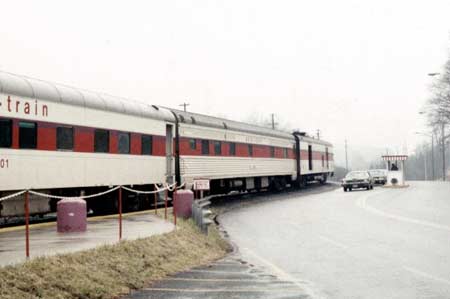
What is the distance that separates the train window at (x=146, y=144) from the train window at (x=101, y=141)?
2.81 meters

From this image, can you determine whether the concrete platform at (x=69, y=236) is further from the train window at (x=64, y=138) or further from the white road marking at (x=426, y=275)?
the white road marking at (x=426, y=275)

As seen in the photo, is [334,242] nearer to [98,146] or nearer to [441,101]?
[98,146]

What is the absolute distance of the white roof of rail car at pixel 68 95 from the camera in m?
15.5

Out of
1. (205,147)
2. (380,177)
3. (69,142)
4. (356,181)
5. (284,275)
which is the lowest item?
(284,275)

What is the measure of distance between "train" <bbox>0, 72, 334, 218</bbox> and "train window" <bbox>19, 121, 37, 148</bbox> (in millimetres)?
25

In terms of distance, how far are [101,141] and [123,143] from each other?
1.62 meters

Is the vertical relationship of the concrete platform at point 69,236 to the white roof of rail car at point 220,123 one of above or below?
below

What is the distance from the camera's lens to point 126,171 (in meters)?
21.0

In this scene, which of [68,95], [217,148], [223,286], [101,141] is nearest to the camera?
[223,286]

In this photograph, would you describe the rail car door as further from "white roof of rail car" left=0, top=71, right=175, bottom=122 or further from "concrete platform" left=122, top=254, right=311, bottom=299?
"concrete platform" left=122, top=254, right=311, bottom=299

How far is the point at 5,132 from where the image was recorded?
48.9ft

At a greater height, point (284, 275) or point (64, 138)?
point (64, 138)

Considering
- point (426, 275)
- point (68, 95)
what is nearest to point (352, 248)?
point (426, 275)

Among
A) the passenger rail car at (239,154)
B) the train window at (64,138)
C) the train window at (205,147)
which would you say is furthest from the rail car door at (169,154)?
the train window at (64,138)
